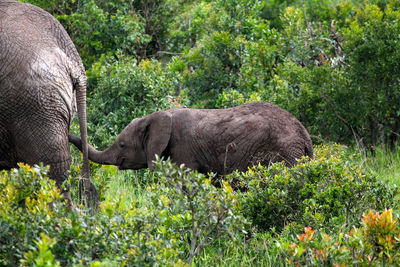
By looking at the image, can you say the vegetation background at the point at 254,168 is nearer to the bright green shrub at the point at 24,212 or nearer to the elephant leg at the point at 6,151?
the bright green shrub at the point at 24,212

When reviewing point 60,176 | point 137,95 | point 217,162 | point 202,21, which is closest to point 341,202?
point 217,162

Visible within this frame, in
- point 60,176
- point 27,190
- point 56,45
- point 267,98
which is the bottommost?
point 267,98

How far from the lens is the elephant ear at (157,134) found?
6965 mm

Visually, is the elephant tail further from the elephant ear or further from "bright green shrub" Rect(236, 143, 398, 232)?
the elephant ear

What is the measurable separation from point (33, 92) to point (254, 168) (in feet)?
7.17

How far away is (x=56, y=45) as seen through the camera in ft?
18.7

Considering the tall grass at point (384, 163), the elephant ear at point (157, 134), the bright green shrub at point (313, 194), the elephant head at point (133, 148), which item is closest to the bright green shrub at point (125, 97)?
the elephant head at point (133, 148)

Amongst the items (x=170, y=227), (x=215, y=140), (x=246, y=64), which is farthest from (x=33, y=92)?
(x=246, y=64)

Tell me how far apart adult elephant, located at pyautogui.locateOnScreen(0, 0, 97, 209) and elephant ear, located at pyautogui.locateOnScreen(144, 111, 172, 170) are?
4.68ft

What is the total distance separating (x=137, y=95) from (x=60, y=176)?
12.1 feet

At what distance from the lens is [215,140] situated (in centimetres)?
685

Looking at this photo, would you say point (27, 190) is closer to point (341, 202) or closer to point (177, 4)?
point (341, 202)

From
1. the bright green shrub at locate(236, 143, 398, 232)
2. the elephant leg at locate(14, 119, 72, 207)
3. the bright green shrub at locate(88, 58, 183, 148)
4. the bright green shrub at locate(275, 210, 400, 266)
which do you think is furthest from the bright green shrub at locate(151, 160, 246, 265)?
the bright green shrub at locate(88, 58, 183, 148)

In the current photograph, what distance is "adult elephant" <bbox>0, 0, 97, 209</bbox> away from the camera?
5324 mm
